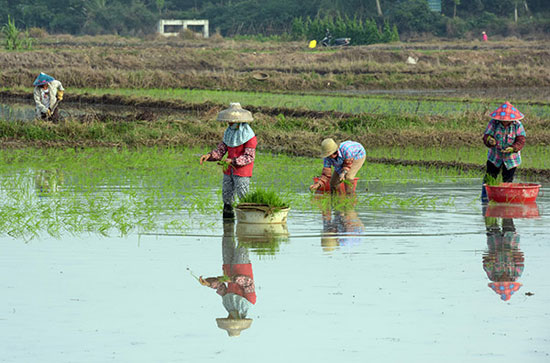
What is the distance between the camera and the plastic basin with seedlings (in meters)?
9.28

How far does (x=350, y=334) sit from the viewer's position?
5770 millimetres

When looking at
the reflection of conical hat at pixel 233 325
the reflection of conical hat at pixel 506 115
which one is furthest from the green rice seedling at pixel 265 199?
the reflection of conical hat at pixel 233 325

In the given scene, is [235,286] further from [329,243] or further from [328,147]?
[328,147]

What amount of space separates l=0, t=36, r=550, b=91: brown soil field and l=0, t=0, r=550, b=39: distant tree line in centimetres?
1296

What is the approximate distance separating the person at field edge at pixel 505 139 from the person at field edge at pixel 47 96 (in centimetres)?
948

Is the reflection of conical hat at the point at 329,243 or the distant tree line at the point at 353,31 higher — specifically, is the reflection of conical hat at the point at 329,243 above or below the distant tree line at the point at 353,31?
below

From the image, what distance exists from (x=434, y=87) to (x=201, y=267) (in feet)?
90.1

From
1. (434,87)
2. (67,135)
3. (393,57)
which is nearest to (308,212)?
(67,135)

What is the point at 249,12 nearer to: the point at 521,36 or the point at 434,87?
the point at 521,36

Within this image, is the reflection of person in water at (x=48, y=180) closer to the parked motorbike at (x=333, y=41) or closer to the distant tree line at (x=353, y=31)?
the parked motorbike at (x=333, y=41)

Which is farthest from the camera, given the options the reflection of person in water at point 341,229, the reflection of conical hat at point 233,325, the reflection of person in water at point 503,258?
the reflection of person in water at point 341,229

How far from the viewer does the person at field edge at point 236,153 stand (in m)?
9.49

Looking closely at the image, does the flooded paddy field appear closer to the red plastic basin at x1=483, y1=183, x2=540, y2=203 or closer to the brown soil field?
the red plastic basin at x1=483, y1=183, x2=540, y2=203

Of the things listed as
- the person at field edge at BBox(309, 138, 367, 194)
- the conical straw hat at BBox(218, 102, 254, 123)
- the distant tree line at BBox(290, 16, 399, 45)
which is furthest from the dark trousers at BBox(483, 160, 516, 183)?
the distant tree line at BBox(290, 16, 399, 45)
